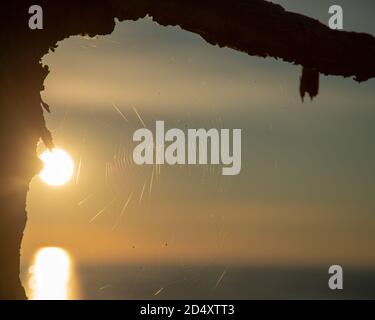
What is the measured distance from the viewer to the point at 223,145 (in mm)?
6562

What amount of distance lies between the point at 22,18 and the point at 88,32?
559mm

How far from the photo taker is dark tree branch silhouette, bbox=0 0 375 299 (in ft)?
19.4

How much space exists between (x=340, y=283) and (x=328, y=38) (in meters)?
2.08

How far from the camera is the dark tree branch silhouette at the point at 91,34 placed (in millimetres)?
5926

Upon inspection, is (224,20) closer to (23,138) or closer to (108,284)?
(23,138)

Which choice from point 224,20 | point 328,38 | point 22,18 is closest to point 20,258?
point 22,18

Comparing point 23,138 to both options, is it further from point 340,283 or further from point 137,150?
point 340,283

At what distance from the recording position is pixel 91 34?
248 inches

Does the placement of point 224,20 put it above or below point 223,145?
above
